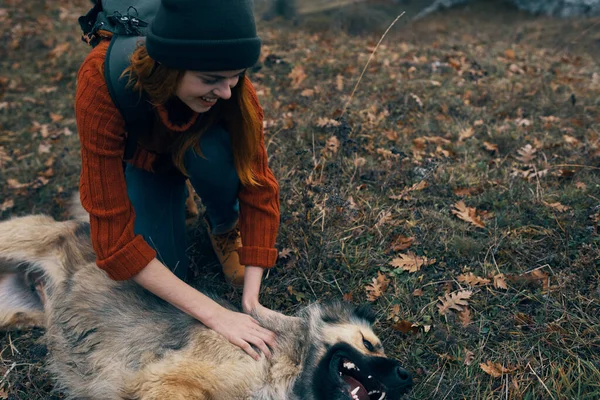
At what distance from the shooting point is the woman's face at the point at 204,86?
225cm

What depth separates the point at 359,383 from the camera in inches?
97.7

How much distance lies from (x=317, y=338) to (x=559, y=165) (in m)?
2.69

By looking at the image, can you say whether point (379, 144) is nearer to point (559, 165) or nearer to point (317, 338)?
point (559, 165)

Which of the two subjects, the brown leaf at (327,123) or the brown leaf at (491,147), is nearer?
the brown leaf at (491,147)

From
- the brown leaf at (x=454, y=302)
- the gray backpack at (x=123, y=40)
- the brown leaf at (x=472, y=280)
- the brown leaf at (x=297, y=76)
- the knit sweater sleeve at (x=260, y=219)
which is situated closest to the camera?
the gray backpack at (x=123, y=40)

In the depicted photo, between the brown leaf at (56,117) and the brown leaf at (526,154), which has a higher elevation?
the brown leaf at (526,154)

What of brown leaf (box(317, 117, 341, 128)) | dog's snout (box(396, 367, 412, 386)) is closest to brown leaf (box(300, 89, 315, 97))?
brown leaf (box(317, 117, 341, 128))

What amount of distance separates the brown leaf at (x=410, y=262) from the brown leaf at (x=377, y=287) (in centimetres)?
14

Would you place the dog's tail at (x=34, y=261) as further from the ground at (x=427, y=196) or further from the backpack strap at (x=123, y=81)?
the backpack strap at (x=123, y=81)

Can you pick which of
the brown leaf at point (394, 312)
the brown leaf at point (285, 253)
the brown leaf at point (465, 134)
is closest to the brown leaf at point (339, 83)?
the brown leaf at point (465, 134)

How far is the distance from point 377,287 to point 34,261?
2439mm

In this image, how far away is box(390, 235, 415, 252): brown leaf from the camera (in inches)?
140

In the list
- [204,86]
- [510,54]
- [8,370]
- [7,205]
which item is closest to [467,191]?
[204,86]

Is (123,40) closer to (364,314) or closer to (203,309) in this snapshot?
(203,309)
